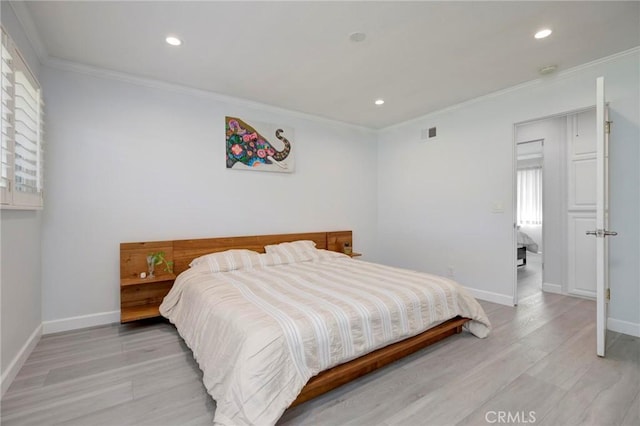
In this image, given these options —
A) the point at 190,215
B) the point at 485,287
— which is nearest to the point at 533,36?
the point at 485,287

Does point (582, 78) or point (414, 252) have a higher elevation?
point (582, 78)

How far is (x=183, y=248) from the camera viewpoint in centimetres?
322

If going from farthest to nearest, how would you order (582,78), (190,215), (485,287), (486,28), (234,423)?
(485,287)
(190,215)
(582,78)
(486,28)
(234,423)

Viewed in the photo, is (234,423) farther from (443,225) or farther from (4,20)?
(443,225)

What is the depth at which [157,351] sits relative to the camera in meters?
2.40

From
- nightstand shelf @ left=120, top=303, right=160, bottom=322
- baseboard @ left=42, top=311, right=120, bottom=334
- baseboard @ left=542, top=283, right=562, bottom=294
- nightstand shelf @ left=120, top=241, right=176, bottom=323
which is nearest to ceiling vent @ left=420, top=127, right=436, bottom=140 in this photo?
baseboard @ left=542, top=283, right=562, bottom=294

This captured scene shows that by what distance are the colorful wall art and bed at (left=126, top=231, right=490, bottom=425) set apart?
1.19 m

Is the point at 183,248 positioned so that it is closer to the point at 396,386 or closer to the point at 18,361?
the point at 18,361

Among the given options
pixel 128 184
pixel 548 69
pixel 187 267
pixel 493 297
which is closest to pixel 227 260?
pixel 187 267

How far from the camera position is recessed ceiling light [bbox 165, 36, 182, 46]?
238cm

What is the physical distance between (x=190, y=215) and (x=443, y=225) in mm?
3298

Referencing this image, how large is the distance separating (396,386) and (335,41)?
8.56ft

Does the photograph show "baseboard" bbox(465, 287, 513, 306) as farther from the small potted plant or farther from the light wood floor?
the small potted plant

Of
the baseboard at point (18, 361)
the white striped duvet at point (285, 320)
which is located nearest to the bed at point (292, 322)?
the white striped duvet at point (285, 320)
